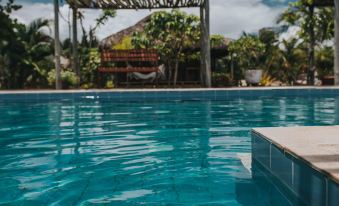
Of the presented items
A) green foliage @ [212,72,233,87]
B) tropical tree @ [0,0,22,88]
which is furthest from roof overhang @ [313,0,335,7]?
tropical tree @ [0,0,22,88]

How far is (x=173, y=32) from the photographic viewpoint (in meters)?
17.6

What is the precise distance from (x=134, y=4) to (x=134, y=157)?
42.6 feet

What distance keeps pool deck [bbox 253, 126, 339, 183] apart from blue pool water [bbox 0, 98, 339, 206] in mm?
363

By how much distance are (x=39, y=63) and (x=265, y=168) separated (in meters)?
16.7

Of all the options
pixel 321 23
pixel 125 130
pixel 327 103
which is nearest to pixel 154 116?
pixel 125 130

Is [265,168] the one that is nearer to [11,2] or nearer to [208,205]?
[208,205]

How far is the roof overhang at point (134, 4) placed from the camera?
16.1 m

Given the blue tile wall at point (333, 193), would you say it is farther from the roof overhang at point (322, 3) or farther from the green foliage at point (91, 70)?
the roof overhang at point (322, 3)

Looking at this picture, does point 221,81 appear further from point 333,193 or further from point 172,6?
point 333,193

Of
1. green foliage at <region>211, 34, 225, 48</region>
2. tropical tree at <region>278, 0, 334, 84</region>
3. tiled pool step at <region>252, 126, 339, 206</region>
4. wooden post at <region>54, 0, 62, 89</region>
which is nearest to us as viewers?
tiled pool step at <region>252, 126, 339, 206</region>

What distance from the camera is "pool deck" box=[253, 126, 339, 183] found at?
84.0 inches

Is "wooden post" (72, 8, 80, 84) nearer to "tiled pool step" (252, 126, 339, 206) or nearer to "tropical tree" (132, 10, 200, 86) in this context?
"tropical tree" (132, 10, 200, 86)

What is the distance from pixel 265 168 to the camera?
3.26 metres

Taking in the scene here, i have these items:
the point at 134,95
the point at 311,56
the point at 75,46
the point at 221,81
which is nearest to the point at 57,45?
the point at 75,46
